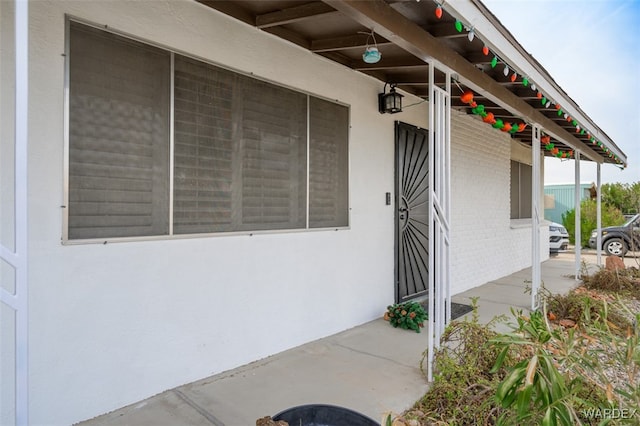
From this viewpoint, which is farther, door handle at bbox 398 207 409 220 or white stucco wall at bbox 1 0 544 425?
door handle at bbox 398 207 409 220

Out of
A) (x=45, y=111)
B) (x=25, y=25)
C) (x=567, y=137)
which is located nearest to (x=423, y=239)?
(x=567, y=137)

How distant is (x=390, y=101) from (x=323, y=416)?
328 centimetres

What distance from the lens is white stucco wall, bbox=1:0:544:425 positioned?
212 centimetres

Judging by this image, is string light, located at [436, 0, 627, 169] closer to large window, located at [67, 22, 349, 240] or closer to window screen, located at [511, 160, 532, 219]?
window screen, located at [511, 160, 532, 219]

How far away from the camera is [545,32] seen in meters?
8.91

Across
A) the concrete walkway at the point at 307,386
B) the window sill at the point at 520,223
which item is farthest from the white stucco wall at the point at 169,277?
the window sill at the point at 520,223

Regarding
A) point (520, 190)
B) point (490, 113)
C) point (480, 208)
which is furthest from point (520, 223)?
point (490, 113)

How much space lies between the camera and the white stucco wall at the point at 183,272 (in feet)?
6.95

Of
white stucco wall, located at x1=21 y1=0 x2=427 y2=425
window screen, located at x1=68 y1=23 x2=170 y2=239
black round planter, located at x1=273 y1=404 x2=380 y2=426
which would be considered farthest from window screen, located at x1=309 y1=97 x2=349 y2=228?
black round planter, located at x1=273 y1=404 x2=380 y2=426

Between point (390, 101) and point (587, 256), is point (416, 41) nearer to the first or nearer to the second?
point (390, 101)

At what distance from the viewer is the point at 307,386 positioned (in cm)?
277

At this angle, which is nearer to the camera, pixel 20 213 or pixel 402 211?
pixel 20 213

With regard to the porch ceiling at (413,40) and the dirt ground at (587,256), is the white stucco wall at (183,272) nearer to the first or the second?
the porch ceiling at (413,40)

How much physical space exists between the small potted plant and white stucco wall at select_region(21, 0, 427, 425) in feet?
1.00
